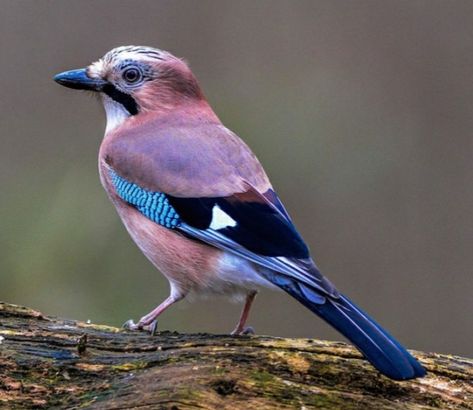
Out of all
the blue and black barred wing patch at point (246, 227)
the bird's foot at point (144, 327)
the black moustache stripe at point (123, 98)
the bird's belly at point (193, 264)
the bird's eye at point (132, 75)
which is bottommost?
the bird's foot at point (144, 327)

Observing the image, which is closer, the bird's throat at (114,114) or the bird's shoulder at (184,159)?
the bird's shoulder at (184,159)

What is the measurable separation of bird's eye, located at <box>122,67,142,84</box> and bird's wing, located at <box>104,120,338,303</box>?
0.45 meters

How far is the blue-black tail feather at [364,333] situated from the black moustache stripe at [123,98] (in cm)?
166

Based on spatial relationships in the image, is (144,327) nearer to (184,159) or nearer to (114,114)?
(184,159)

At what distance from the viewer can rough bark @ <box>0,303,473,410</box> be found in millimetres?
4516

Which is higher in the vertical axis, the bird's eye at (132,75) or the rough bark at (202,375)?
the bird's eye at (132,75)

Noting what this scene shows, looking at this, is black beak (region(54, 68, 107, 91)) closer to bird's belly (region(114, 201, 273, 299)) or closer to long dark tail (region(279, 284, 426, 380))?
bird's belly (region(114, 201, 273, 299))

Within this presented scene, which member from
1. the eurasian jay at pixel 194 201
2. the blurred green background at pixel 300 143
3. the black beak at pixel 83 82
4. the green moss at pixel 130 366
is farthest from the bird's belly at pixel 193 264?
the blurred green background at pixel 300 143

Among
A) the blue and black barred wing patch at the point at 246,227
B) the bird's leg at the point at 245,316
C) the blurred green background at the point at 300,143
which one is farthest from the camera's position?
the blurred green background at the point at 300,143

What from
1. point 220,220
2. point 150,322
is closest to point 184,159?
point 220,220

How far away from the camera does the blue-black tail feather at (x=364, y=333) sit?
15.0 ft

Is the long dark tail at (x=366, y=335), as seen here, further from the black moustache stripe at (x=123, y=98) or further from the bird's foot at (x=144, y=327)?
the black moustache stripe at (x=123, y=98)

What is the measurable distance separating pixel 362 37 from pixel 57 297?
346 cm

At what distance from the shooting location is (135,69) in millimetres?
6344
